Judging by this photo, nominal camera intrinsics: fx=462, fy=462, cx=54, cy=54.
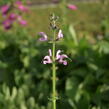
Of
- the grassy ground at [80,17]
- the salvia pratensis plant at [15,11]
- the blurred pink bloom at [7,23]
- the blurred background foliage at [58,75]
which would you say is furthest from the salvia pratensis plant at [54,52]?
the grassy ground at [80,17]

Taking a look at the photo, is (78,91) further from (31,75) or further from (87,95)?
(31,75)

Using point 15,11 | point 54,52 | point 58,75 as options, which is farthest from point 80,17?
point 54,52

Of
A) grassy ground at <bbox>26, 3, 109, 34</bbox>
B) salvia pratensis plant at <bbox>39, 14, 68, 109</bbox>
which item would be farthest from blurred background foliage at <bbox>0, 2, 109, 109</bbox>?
grassy ground at <bbox>26, 3, 109, 34</bbox>

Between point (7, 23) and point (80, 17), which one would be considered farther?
point (80, 17)

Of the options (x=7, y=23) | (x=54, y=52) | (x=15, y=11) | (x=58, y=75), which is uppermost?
(x=15, y=11)

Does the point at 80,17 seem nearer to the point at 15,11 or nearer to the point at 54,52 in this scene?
the point at 15,11

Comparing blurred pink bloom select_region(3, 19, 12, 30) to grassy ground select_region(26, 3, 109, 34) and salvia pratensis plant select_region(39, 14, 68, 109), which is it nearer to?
salvia pratensis plant select_region(39, 14, 68, 109)

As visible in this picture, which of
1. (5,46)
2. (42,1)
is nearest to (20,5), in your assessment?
(5,46)

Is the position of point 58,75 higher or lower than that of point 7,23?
lower
